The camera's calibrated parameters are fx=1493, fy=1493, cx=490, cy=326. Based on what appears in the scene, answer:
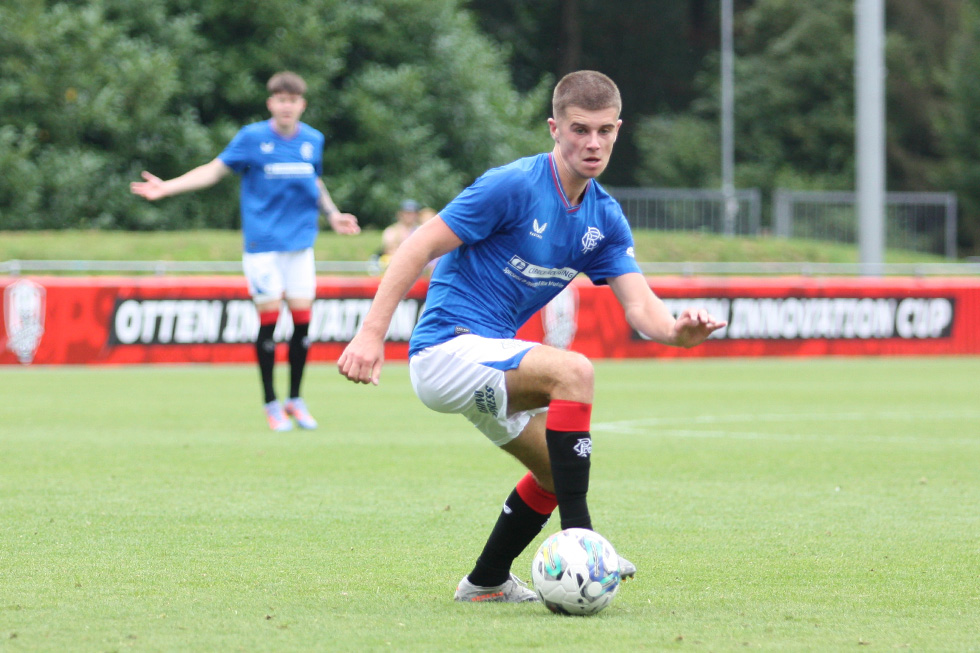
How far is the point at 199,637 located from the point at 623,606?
1.36m

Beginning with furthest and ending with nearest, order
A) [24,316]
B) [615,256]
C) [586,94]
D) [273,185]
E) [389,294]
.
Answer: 1. [24,316]
2. [273,185]
3. [615,256]
4. [586,94]
5. [389,294]

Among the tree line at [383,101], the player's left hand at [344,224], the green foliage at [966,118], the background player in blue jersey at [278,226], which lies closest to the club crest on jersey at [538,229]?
the player's left hand at [344,224]

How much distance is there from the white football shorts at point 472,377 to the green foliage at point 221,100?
943 inches

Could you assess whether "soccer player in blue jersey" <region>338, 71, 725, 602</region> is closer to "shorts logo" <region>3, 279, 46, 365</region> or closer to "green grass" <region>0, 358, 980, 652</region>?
"green grass" <region>0, 358, 980, 652</region>

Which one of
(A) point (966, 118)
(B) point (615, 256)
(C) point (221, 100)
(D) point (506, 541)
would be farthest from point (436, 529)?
(A) point (966, 118)

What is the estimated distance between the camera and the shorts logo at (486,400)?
4.77 meters

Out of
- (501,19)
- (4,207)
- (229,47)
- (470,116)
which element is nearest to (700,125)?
(501,19)

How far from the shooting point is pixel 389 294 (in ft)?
15.6

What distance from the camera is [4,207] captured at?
27.6 m

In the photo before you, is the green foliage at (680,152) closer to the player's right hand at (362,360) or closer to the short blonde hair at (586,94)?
the short blonde hair at (586,94)

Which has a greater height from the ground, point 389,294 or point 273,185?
point 273,185

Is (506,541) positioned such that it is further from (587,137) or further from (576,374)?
(587,137)

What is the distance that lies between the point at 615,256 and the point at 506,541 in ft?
3.57

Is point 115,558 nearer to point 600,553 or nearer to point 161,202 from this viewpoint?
point 600,553
